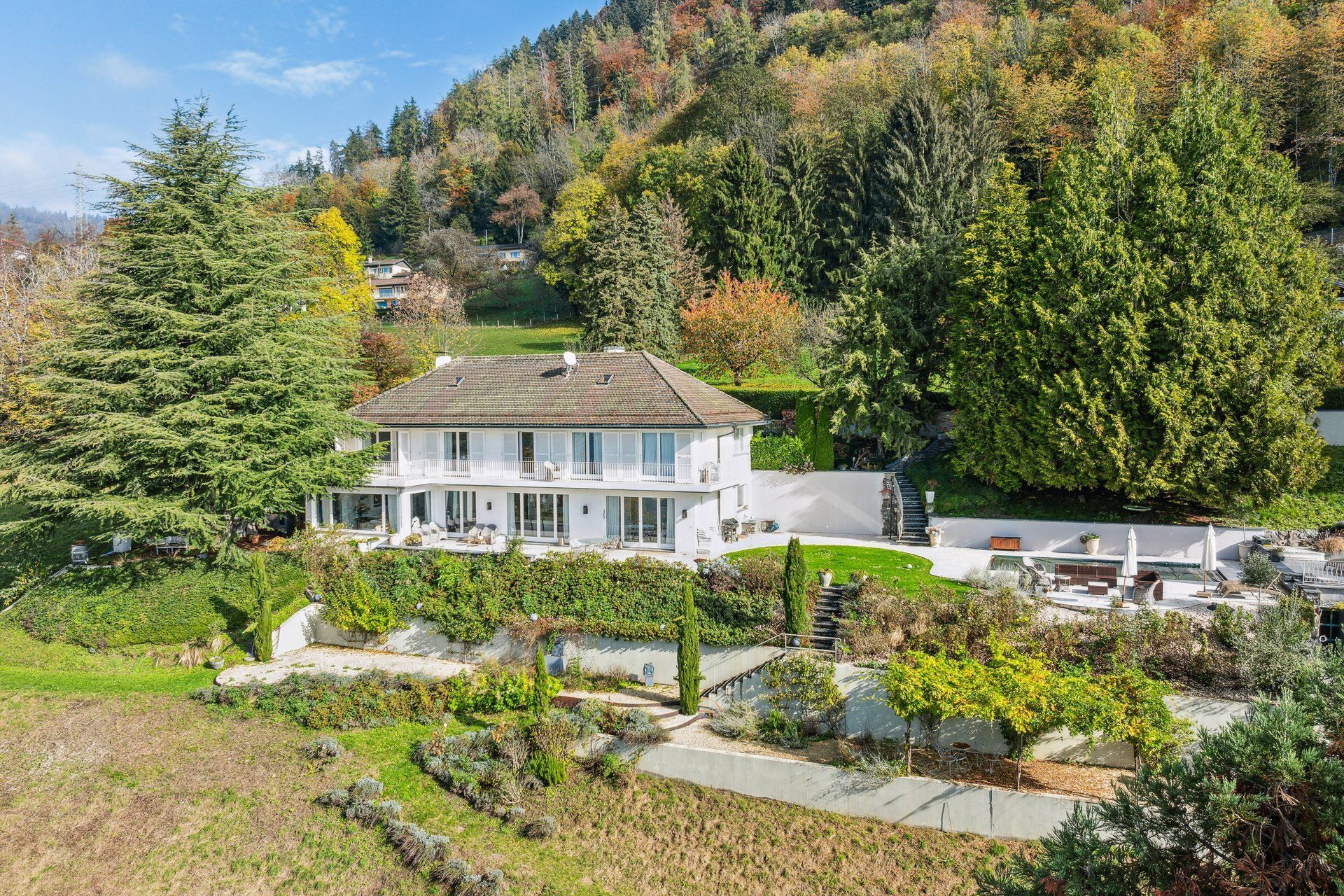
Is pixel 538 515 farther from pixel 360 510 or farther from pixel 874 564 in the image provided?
pixel 874 564

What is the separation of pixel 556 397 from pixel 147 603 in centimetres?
1388

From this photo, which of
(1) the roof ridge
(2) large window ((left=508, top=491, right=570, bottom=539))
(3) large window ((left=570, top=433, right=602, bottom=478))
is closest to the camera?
(1) the roof ridge

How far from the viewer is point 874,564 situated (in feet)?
77.0

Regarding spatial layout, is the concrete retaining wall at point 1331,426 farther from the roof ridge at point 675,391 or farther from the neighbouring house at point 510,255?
the neighbouring house at point 510,255

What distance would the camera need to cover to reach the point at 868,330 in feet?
100

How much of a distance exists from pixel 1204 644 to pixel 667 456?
15245 millimetres

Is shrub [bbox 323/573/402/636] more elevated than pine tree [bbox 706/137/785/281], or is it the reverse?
pine tree [bbox 706/137/785/281]

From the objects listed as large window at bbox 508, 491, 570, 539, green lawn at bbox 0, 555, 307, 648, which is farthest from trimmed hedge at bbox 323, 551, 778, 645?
large window at bbox 508, 491, 570, 539

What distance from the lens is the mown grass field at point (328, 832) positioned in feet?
46.8

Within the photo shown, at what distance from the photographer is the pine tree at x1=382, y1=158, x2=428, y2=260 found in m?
89.9

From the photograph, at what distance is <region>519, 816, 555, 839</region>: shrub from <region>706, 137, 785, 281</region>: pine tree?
39.3 meters

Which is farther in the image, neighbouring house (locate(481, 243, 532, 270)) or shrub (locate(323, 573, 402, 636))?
neighbouring house (locate(481, 243, 532, 270))

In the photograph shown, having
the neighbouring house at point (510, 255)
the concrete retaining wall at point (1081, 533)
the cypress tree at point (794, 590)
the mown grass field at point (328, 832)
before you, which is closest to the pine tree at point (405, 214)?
the neighbouring house at point (510, 255)

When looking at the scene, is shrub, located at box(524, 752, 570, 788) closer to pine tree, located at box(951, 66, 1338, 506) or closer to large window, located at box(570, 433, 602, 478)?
large window, located at box(570, 433, 602, 478)
